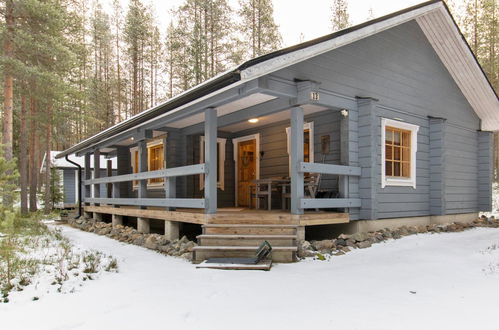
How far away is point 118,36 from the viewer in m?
28.0

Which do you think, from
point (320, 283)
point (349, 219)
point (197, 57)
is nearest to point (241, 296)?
point (320, 283)

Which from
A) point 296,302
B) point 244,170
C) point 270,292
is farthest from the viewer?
point 244,170

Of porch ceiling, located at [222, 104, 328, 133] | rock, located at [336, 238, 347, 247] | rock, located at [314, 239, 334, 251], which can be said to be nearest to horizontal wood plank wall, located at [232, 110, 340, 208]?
porch ceiling, located at [222, 104, 328, 133]

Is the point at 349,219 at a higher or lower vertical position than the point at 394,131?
lower

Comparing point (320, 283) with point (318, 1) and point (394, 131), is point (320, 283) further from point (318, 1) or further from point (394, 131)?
point (318, 1)

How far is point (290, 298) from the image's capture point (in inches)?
142

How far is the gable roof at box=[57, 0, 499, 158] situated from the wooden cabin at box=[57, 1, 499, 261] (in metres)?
0.03

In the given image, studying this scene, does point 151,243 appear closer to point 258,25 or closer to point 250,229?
point 250,229

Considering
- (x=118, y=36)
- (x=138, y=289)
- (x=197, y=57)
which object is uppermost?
(x=118, y=36)

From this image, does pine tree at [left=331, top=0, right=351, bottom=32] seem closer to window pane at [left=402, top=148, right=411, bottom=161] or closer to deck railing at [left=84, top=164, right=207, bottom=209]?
window pane at [left=402, top=148, right=411, bottom=161]

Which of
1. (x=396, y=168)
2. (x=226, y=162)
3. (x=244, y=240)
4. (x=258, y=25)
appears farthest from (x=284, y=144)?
(x=258, y=25)

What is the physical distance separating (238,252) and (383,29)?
518cm

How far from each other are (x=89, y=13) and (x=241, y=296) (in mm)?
29505

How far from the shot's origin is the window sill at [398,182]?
23.9 ft
